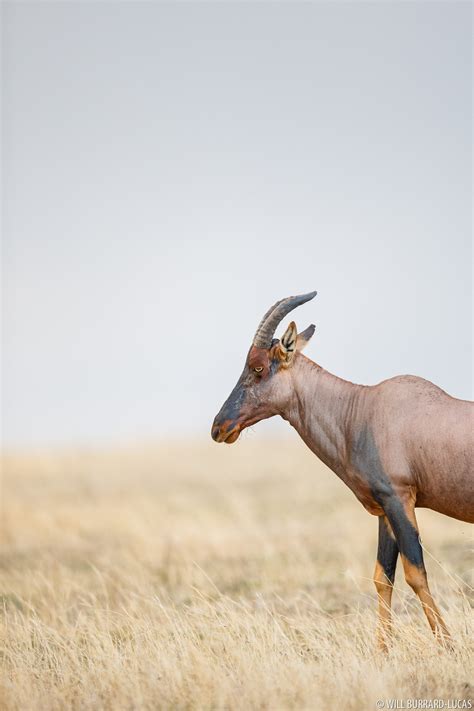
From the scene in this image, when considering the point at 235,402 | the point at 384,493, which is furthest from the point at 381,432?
the point at 235,402

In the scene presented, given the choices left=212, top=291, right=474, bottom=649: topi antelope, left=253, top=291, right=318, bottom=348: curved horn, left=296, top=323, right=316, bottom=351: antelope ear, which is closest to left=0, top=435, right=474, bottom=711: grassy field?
left=212, top=291, right=474, bottom=649: topi antelope

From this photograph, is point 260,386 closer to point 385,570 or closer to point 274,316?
point 274,316

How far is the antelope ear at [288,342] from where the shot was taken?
31.9 feet

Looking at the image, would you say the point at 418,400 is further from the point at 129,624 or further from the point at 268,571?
the point at 268,571

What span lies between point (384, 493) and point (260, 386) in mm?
1752

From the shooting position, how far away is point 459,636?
30.0ft

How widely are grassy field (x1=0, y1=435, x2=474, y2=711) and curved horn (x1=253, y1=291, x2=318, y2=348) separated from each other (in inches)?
114

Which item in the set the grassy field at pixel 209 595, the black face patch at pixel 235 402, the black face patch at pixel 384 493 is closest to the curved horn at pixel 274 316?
the black face patch at pixel 235 402

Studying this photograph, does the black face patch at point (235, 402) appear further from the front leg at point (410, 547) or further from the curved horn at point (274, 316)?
the front leg at point (410, 547)

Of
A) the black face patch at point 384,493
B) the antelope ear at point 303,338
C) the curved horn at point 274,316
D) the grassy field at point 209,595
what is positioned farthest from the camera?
the antelope ear at point 303,338

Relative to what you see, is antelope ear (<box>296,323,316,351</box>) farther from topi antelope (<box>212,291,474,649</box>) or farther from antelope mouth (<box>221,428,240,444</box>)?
antelope mouth (<box>221,428,240,444</box>)

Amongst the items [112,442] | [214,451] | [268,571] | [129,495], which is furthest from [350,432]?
[112,442]

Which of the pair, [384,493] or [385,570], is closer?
[384,493]

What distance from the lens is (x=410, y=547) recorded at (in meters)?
8.92
